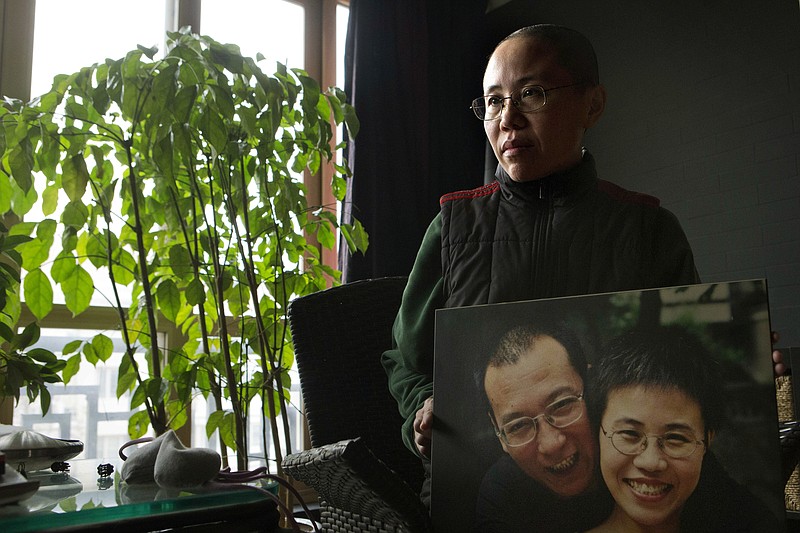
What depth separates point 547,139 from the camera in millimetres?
922

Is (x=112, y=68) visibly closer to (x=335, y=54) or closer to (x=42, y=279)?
(x=42, y=279)

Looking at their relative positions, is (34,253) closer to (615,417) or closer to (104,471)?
(104,471)

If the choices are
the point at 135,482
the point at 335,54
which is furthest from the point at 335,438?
the point at 335,54

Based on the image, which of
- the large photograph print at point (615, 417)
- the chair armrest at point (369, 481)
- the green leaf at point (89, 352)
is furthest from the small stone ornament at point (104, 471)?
the green leaf at point (89, 352)

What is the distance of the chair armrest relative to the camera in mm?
814

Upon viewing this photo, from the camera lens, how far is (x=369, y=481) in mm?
819

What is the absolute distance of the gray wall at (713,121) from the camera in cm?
283

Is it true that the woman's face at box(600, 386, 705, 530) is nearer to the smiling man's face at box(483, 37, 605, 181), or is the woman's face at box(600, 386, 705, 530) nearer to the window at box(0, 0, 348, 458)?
the smiling man's face at box(483, 37, 605, 181)

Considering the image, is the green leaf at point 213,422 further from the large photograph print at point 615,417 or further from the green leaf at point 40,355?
the large photograph print at point 615,417

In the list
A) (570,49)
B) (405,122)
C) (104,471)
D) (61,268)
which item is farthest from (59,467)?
(405,122)

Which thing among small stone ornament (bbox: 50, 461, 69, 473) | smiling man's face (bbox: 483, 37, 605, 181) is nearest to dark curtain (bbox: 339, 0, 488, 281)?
small stone ornament (bbox: 50, 461, 69, 473)

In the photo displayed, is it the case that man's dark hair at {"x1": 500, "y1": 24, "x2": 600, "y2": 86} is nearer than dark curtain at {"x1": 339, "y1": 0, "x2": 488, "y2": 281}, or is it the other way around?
man's dark hair at {"x1": 500, "y1": 24, "x2": 600, "y2": 86}

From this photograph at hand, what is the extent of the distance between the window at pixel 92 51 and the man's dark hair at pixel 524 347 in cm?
163

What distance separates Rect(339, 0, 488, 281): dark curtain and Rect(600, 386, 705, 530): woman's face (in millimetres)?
2130
